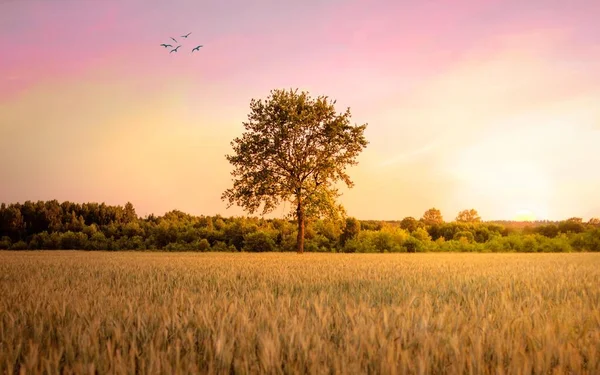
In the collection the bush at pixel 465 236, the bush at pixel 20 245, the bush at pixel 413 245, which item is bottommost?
the bush at pixel 20 245

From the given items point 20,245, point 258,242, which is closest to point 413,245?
point 258,242

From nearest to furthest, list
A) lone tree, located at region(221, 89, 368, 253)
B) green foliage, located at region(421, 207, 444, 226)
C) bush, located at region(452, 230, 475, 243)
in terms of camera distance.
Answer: lone tree, located at region(221, 89, 368, 253) → bush, located at region(452, 230, 475, 243) → green foliage, located at region(421, 207, 444, 226)

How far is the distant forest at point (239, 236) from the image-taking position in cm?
3569

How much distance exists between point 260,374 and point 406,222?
42.6m

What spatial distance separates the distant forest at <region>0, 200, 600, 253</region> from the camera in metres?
35.7

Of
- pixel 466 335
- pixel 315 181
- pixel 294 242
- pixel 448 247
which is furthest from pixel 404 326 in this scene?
pixel 448 247

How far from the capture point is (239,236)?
118 feet

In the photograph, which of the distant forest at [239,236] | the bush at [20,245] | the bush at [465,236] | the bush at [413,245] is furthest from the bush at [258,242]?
the bush at [20,245]

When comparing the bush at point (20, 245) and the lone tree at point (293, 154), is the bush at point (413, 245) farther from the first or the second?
the bush at point (20, 245)

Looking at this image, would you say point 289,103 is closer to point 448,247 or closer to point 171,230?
point 171,230

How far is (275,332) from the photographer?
2908mm

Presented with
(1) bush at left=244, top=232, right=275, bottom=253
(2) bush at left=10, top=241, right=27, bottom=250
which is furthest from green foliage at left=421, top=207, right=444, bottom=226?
(2) bush at left=10, top=241, right=27, bottom=250

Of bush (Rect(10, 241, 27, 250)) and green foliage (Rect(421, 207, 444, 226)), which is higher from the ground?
green foliage (Rect(421, 207, 444, 226))

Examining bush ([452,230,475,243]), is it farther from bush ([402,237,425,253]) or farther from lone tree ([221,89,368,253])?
lone tree ([221,89,368,253])
